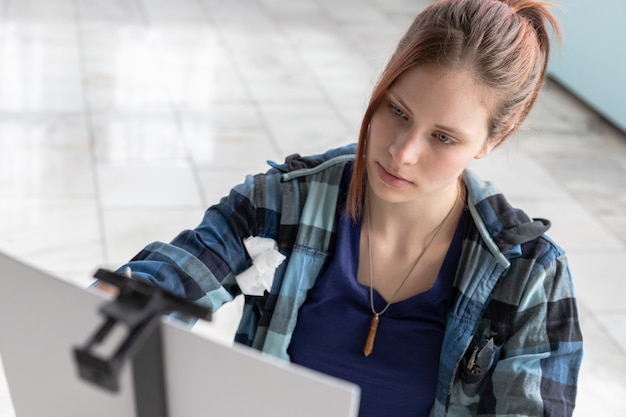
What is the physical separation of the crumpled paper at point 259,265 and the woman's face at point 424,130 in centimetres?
21

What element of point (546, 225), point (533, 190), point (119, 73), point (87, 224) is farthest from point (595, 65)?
point (546, 225)

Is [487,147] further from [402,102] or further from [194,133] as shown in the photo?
[194,133]

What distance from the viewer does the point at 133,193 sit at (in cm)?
335

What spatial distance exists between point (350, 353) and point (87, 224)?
71.7 inches

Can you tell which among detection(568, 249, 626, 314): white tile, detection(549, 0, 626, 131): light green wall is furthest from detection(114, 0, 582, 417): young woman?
detection(549, 0, 626, 131): light green wall

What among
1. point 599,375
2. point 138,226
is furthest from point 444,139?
point 138,226

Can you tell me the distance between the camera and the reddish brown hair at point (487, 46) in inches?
Result: 54.7

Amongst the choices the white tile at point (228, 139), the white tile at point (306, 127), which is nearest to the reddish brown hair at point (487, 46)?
the white tile at point (228, 139)

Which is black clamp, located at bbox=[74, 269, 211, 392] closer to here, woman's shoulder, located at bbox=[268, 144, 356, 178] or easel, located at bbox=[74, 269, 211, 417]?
easel, located at bbox=[74, 269, 211, 417]

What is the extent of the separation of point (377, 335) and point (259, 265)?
0.23 meters

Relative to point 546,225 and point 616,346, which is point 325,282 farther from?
point 616,346

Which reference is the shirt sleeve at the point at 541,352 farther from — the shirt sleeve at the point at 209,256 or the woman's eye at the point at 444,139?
the shirt sleeve at the point at 209,256

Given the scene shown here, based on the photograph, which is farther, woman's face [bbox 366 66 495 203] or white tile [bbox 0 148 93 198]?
white tile [bbox 0 148 93 198]

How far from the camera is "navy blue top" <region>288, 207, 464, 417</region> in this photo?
1.51 meters
